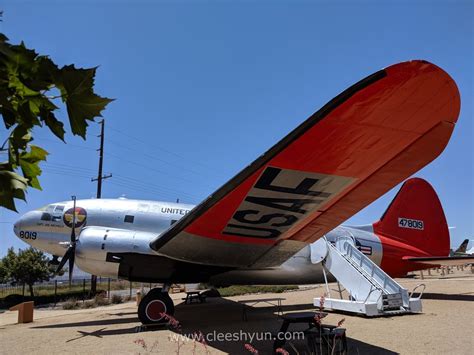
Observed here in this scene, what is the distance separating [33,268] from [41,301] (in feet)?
13.8

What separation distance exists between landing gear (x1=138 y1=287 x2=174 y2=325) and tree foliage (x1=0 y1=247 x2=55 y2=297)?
803 inches

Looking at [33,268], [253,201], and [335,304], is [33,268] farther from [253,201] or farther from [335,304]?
[253,201]

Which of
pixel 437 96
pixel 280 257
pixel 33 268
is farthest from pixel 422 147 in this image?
pixel 33 268

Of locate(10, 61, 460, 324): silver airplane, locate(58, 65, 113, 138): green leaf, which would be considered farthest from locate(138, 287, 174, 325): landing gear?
locate(58, 65, 113, 138): green leaf

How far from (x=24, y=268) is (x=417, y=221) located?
85.6 ft

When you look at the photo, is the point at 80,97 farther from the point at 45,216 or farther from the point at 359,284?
the point at 45,216

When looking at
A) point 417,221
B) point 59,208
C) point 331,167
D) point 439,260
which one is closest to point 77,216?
point 59,208

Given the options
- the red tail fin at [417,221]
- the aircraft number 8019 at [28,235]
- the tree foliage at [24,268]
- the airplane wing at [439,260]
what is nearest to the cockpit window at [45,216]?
the aircraft number 8019 at [28,235]

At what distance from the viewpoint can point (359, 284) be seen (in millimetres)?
10820

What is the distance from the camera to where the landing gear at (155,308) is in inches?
358

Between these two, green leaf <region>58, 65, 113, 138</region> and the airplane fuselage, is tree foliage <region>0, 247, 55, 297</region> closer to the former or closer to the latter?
the airplane fuselage

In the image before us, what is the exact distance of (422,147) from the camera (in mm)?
5500

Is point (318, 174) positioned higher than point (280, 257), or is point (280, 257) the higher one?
point (318, 174)

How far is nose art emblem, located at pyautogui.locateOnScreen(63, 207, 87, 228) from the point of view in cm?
1074
